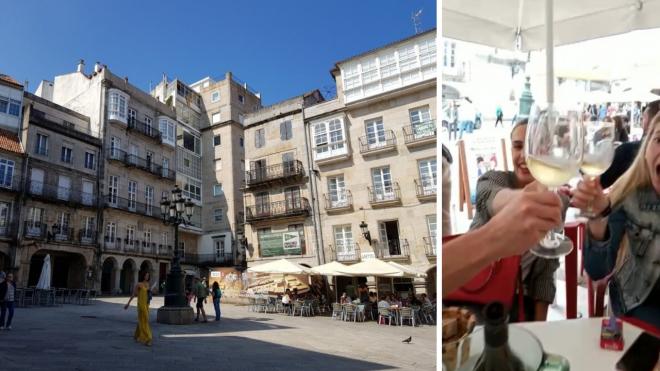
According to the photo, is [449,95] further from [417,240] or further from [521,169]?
[417,240]

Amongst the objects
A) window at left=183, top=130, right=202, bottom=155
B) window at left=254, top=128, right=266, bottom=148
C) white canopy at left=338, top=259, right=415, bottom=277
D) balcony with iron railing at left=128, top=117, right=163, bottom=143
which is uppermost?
window at left=183, top=130, right=202, bottom=155

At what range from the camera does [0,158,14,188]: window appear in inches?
595

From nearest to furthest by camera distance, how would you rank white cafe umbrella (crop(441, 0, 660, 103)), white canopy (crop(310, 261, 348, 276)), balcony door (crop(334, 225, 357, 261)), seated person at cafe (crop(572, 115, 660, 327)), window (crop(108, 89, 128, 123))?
seated person at cafe (crop(572, 115, 660, 327)) < white cafe umbrella (crop(441, 0, 660, 103)) < white canopy (crop(310, 261, 348, 276)) < balcony door (crop(334, 225, 357, 261)) < window (crop(108, 89, 128, 123))

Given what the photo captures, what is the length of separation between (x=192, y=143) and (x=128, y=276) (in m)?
9.12

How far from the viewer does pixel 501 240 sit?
1.19 metres

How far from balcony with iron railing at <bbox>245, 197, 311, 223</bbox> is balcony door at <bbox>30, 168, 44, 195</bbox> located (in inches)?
272

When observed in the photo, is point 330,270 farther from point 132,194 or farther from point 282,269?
point 132,194

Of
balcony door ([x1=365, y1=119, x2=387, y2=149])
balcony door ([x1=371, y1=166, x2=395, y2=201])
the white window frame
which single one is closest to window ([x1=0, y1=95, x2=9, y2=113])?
the white window frame

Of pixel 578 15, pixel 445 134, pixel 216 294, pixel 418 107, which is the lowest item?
pixel 216 294

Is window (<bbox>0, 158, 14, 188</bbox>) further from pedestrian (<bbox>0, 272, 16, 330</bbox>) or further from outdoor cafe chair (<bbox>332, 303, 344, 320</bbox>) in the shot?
outdoor cafe chair (<bbox>332, 303, 344, 320</bbox>)

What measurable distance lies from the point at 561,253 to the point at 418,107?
40.5ft

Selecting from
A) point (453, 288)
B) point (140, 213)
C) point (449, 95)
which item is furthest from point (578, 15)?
point (140, 213)

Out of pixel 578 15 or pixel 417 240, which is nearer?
pixel 578 15

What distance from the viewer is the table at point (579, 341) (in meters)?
1.33
